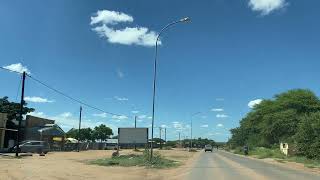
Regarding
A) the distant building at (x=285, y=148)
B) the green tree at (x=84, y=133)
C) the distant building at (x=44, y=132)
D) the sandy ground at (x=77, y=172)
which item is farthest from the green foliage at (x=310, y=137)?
the green tree at (x=84, y=133)

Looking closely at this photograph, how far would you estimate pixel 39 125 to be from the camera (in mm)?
86562

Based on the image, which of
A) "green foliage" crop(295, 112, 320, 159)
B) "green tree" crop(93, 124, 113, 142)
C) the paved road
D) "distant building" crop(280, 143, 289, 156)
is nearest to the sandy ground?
the paved road

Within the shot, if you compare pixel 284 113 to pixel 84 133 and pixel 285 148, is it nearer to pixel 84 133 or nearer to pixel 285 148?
pixel 285 148

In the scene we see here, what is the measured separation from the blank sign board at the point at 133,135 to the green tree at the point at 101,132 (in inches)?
4167

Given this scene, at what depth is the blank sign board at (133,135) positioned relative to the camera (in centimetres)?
5503

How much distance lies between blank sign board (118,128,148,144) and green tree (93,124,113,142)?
10584 centimetres

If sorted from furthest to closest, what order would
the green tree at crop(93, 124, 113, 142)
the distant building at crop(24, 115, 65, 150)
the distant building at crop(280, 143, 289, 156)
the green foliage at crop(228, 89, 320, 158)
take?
the green tree at crop(93, 124, 113, 142) → the distant building at crop(24, 115, 65, 150) → the green foliage at crop(228, 89, 320, 158) → the distant building at crop(280, 143, 289, 156)

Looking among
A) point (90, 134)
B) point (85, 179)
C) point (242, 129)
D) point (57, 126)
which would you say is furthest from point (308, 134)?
point (90, 134)

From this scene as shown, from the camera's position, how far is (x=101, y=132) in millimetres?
164500

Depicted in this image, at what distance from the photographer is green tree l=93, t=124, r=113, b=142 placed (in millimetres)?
162125

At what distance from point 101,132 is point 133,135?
111 meters

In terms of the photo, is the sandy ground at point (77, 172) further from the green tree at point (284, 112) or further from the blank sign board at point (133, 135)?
the green tree at point (284, 112)

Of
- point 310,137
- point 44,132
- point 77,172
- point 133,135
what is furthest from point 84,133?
point 77,172

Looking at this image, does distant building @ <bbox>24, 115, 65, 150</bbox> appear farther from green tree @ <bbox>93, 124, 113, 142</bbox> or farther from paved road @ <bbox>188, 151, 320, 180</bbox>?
green tree @ <bbox>93, 124, 113, 142</bbox>
